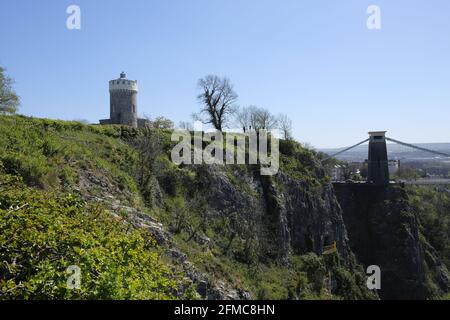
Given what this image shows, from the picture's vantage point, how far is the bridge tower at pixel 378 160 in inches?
2527

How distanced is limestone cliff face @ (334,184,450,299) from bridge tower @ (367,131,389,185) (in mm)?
2620

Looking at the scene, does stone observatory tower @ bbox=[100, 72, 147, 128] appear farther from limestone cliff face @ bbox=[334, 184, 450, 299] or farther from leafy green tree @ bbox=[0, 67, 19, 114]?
limestone cliff face @ bbox=[334, 184, 450, 299]

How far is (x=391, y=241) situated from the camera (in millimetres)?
55125

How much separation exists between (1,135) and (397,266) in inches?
1989

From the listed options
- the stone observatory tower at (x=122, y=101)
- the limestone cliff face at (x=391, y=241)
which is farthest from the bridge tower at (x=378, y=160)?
the stone observatory tower at (x=122, y=101)

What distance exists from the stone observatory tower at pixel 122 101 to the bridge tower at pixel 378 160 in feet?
133

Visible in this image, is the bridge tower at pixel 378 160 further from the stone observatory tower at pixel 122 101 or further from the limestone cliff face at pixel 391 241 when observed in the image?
the stone observatory tower at pixel 122 101

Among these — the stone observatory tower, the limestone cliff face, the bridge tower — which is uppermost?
the stone observatory tower

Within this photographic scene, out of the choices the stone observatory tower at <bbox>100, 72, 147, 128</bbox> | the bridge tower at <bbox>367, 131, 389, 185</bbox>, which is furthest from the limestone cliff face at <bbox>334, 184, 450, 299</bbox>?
the stone observatory tower at <bbox>100, 72, 147, 128</bbox>

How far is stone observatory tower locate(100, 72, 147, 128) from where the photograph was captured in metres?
Result: 38.0

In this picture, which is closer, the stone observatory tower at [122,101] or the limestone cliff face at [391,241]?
the stone observatory tower at [122,101]

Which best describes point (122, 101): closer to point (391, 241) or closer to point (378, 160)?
point (391, 241)

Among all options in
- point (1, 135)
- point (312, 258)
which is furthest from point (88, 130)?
point (312, 258)
